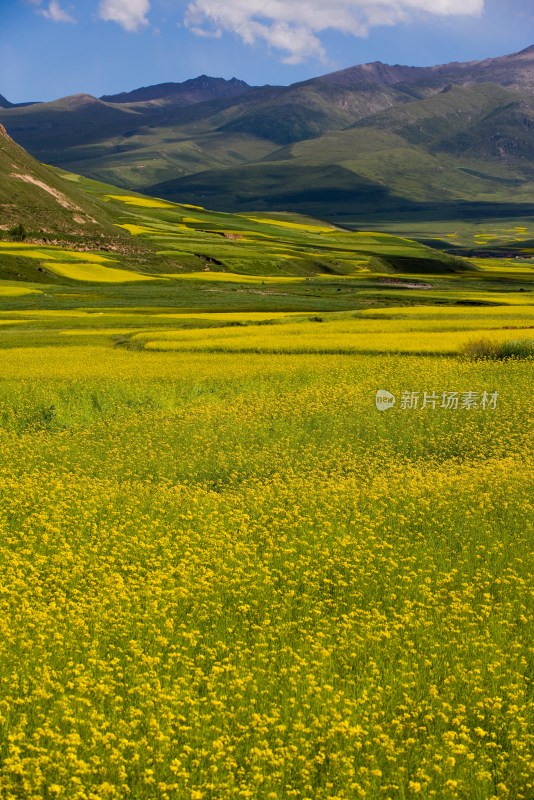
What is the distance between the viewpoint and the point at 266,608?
1401 centimetres

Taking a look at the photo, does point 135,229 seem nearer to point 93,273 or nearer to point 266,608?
point 93,273

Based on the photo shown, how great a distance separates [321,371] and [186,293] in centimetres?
5258

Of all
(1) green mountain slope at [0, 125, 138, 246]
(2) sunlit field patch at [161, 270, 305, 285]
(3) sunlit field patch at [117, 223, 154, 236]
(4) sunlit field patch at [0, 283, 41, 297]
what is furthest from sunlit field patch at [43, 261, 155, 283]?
(3) sunlit field patch at [117, 223, 154, 236]

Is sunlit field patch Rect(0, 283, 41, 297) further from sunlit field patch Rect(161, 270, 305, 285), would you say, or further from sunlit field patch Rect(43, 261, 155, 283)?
sunlit field patch Rect(161, 270, 305, 285)

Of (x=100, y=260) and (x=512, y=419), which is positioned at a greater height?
(x=100, y=260)

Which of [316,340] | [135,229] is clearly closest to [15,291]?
[316,340]

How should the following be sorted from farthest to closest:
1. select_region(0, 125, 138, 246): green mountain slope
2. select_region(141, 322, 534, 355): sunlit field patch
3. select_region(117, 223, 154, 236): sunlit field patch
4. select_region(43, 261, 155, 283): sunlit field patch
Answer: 1. select_region(117, 223, 154, 236): sunlit field patch
2. select_region(0, 125, 138, 246): green mountain slope
3. select_region(43, 261, 155, 283): sunlit field patch
4. select_region(141, 322, 534, 355): sunlit field patch

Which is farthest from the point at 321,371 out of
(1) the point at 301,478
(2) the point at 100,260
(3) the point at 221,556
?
(2) the point at 100,260

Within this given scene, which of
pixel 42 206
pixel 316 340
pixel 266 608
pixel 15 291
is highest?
pixel 42 206

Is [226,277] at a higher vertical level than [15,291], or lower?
higher

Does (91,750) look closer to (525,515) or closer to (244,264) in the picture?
(525,515)

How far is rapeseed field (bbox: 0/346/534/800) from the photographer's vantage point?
10.1 metres

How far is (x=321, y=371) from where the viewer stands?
3747 cm

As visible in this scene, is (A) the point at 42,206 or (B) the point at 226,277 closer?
(B) the point at 226,277
